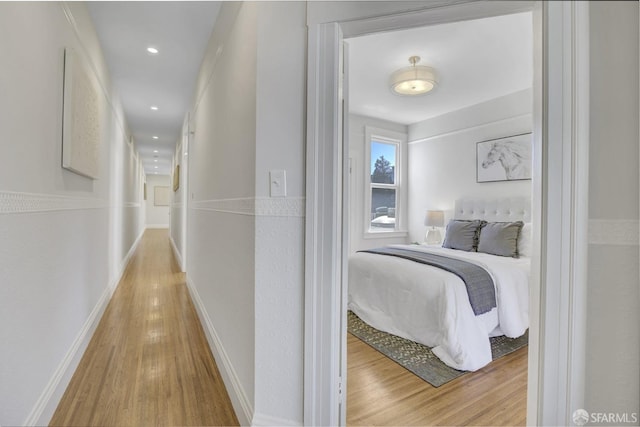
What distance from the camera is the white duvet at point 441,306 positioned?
1.97 meters

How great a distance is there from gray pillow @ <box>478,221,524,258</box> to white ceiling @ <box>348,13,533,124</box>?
1.60 m

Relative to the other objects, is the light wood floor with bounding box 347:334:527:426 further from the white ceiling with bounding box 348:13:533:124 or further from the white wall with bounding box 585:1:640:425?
the white ceiling with bounding box 348:13:533:124

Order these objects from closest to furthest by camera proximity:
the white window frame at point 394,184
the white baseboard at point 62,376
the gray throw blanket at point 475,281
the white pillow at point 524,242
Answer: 1. the white baseboard at point 62,376
2. the gray throw blanket at point 475,281
3. the white pillow at point 524,242
4. the white window frame at point 394,184

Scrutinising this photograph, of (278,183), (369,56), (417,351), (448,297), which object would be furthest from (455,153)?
(278,183)

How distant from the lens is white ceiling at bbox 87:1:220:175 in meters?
2.16

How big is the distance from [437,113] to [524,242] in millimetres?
2264

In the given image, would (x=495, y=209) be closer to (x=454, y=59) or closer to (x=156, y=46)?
(x=454, y=59)

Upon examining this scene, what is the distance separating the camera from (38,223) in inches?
55.7

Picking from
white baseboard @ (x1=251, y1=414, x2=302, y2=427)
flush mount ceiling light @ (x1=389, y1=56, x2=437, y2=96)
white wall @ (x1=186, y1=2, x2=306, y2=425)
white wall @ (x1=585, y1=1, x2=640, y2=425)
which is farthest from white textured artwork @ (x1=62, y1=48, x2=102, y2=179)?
flush mount ceiling light @ (x1=389, y1=56, x2=437, y2=96)

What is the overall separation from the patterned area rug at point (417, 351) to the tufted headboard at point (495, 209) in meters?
1.46

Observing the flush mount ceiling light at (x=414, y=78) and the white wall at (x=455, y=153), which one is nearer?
the flush mount ceiling light at (x=414, y=78)

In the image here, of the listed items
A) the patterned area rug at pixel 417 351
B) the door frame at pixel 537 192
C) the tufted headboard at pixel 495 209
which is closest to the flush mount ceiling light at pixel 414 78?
the tufted headboard at pixel 495 209

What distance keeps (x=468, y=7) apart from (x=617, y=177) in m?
0.79

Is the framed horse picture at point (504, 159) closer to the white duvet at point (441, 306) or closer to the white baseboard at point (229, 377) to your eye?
the white duvet at point (441, 306)
